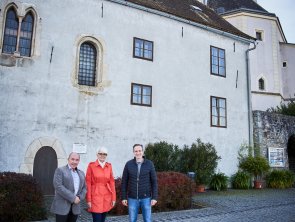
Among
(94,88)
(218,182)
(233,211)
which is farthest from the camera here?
(218,182)

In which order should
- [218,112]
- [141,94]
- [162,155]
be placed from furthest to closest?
[218,112] < [141,94] < [162,155]

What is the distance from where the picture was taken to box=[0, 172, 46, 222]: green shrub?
24.6ft

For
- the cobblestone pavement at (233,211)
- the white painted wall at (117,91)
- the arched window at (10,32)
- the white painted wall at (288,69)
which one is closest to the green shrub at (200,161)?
the white painted wall at (117,91)

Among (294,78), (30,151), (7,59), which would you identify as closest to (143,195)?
(30,151)

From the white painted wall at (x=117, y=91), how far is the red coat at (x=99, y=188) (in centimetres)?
707

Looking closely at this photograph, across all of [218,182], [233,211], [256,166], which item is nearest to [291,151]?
[256,166]

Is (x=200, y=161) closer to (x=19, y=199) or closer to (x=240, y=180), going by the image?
(x=240, y=180)

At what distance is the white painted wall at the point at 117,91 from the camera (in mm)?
11766

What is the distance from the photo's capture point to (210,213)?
9.31 m

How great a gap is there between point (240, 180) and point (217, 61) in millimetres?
6578

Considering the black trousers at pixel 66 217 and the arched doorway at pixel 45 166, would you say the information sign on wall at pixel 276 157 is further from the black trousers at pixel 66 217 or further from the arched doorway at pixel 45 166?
the black trousers at pixel 66 217

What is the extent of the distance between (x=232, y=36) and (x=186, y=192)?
11.3 metres

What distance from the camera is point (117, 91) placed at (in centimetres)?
1372

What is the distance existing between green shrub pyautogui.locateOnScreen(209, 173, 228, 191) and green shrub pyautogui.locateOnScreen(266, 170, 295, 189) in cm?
336
